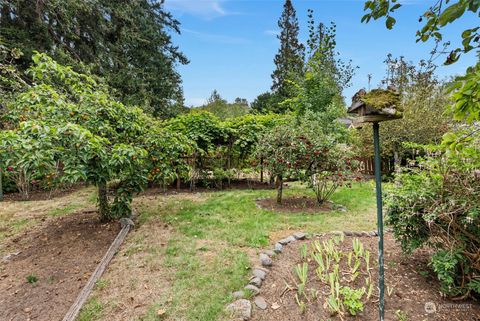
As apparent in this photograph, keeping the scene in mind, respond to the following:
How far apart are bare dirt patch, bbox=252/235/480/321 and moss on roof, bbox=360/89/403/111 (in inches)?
67.4

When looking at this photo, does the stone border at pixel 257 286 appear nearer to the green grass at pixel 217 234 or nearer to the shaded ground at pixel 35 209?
the green grass at pixel 217 234

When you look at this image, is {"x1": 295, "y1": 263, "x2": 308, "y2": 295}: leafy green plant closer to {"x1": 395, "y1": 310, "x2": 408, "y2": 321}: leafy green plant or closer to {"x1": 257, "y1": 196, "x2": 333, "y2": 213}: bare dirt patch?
{"x1": 395, "y1": 310, "x2": 408, "y2": 321}: leafy green plant

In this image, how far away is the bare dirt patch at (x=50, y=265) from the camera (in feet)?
8.09

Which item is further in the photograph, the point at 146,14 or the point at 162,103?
the point at 146,14

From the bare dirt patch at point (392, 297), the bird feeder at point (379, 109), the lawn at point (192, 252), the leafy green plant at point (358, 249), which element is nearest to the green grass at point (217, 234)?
the lawn at point (192, 252)

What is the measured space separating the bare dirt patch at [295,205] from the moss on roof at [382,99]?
3412 mm

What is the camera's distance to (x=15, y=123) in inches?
169

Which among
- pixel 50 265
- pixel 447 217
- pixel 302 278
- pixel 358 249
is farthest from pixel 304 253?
pixel 50 265

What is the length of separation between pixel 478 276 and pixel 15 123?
20.7ft

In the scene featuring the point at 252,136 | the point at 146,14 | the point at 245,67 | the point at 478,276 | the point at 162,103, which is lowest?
the point at 478,276

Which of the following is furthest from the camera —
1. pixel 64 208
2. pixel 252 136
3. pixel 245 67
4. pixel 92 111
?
pixel 245 67

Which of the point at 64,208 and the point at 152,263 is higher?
the point at 64,208

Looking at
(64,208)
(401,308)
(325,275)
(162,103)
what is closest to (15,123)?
(64,208)

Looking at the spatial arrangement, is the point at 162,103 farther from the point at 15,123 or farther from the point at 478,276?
the point at 478,276
